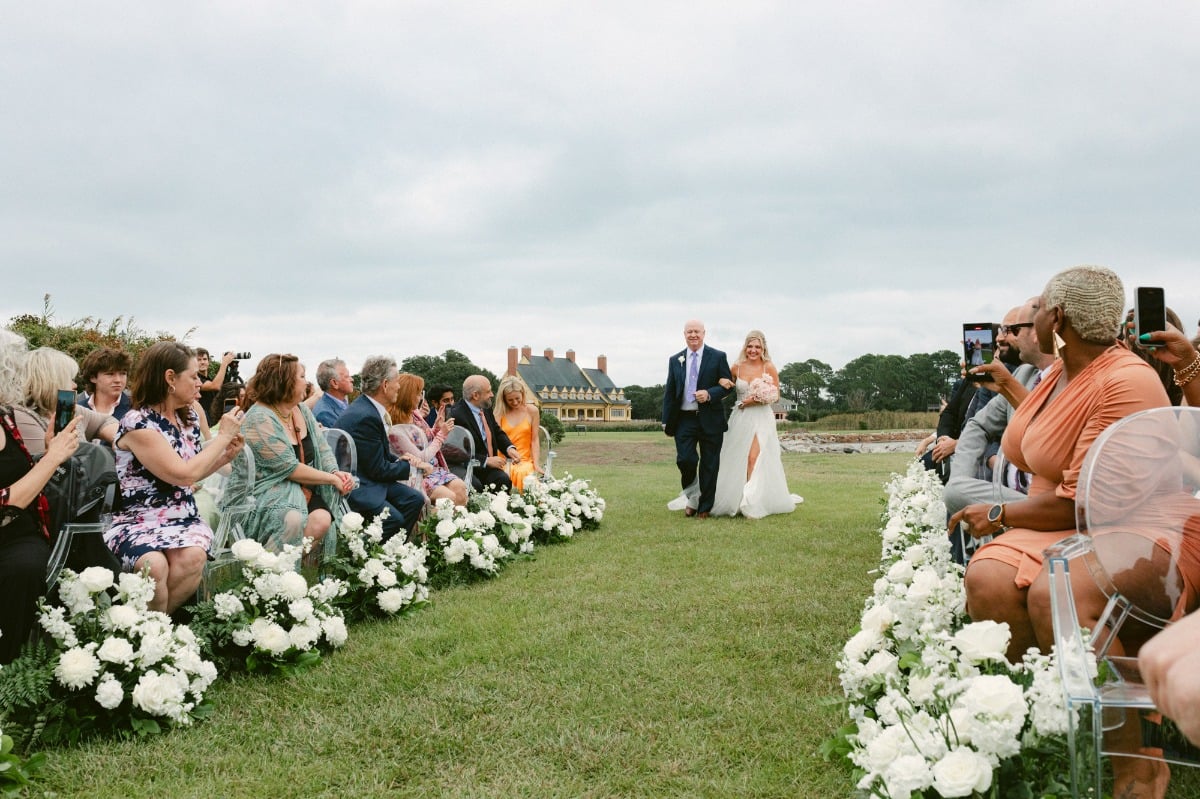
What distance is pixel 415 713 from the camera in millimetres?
3930

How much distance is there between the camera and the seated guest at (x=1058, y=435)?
10.3 feet

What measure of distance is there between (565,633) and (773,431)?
275 inches

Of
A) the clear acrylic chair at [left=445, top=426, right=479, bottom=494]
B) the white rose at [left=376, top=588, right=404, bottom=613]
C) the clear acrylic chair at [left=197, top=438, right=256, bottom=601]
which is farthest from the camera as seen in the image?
the clear acrylic chair at [left=445, top=426, right=479, bottom=494]

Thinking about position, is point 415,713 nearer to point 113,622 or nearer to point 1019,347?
point 113,622

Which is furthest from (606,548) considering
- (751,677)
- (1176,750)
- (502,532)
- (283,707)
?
(1176,750)

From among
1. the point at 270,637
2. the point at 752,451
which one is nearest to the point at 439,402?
the point at 752,451

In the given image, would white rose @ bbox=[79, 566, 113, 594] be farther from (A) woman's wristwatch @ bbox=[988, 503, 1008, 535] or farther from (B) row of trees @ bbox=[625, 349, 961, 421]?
(B) row of trees @ bbox=[625, 349, 961, 421]

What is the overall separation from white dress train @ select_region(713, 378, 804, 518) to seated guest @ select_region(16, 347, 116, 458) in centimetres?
820

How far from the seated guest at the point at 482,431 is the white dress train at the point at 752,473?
2914 mm

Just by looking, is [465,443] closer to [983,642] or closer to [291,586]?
[291,586]

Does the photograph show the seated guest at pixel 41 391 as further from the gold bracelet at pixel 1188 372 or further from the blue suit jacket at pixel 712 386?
the blue suit jacket at pixel 712 386

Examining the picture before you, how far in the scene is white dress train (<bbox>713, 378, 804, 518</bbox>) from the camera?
36.9 ft

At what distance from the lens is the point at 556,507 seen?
31.0 feet

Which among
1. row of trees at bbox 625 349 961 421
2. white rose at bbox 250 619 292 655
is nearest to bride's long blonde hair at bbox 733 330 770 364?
white rose at bbox 250 619 292 655
